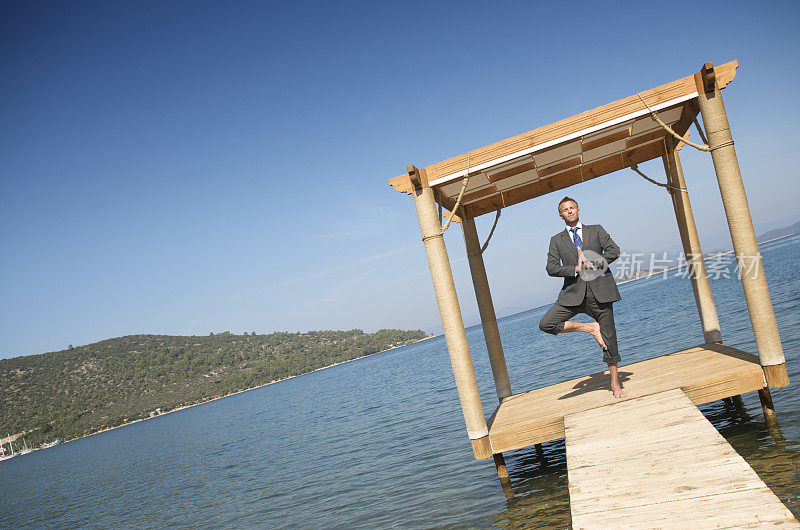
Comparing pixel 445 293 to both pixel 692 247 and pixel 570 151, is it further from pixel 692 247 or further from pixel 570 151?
pixel 692 247

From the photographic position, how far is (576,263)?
265 inches

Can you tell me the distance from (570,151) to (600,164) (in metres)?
1.75

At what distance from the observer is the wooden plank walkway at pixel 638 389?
→ 6.35 m

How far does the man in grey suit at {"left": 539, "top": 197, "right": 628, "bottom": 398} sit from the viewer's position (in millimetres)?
6520

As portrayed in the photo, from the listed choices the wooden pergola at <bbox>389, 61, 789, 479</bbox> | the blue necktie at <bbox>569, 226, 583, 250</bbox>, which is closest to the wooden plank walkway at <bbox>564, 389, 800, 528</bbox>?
the wooden pergola at <bbox>389, 61, 789, 479</bbox>

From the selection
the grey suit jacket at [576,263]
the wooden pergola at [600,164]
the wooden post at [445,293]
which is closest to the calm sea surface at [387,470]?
the wooden pergola at [600,164]

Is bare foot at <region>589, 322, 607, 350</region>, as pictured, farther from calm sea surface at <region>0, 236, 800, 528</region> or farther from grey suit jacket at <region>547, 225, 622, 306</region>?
calm sea surface at <region>0, 236, 800, 528</region>

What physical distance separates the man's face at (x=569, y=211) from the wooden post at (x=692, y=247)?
10.9 feet

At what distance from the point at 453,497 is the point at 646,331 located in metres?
21.8

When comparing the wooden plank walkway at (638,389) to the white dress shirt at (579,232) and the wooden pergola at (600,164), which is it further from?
the white dress shirt at (579,232)

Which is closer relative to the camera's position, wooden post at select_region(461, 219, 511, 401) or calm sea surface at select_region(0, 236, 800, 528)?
calm sea surface at select_region(0, 236, 800, 528)

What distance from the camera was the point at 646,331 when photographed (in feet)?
89.7

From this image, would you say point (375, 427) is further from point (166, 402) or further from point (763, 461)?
point (166, 402)

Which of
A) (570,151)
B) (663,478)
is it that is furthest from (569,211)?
(663,478)
